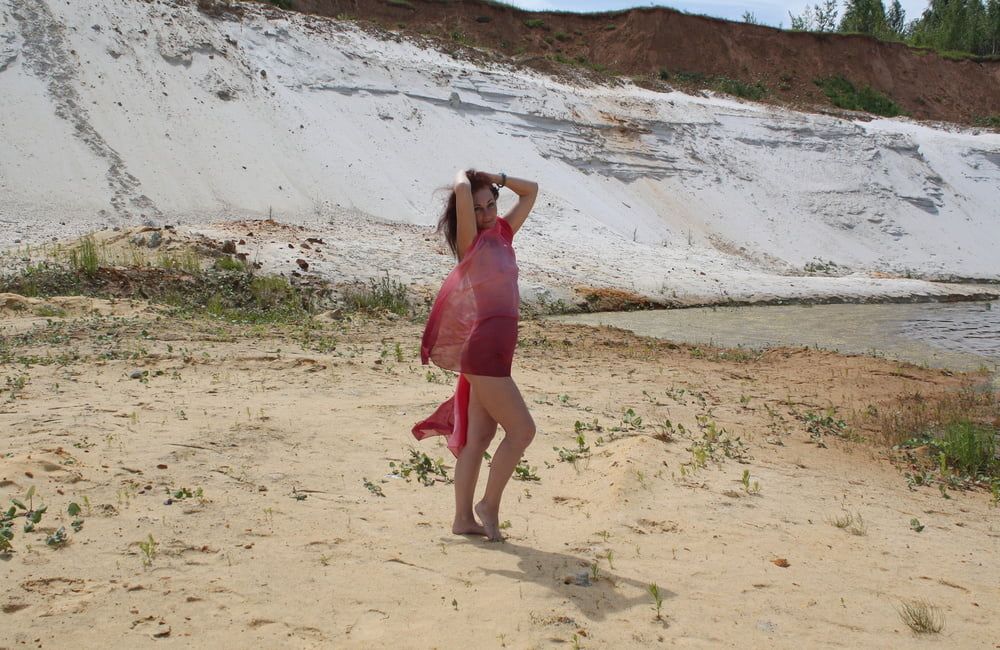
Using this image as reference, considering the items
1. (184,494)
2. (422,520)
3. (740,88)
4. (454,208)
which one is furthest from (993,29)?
(184,494)

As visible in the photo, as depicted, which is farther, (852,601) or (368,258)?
(368,258)

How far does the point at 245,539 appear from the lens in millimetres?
4105

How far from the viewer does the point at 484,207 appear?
425cm

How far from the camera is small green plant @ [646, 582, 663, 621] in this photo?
3.63 meters

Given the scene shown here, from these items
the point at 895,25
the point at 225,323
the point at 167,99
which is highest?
the point at 895,25

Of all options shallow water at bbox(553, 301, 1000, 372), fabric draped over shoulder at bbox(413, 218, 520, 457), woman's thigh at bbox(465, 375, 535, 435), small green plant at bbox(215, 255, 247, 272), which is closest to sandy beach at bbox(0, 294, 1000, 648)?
woman's thigh at bbox(465, 375, 535, 435)

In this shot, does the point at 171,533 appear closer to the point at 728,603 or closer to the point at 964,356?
the point at 728,603

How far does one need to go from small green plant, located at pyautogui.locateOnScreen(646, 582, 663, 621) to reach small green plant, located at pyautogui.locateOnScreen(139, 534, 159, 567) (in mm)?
1928

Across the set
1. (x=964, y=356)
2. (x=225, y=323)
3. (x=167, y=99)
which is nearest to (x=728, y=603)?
(x=225, y=323)

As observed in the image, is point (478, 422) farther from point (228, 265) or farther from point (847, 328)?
point (847, 328)

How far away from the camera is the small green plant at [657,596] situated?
11.9ft

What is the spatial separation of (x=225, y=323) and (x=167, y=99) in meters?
11.8

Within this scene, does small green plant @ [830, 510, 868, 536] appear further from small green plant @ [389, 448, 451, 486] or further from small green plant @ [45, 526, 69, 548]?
small green plant @ [45, 526, 69, 548]

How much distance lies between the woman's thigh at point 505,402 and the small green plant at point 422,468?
4.16 feet
